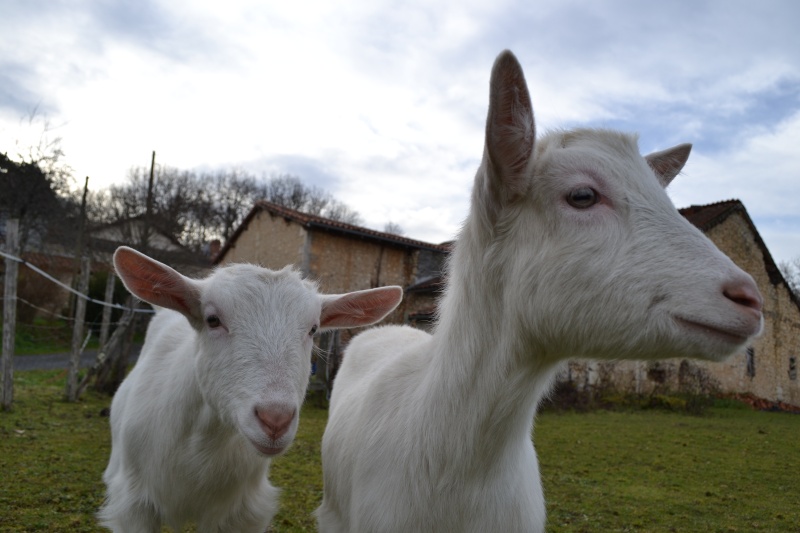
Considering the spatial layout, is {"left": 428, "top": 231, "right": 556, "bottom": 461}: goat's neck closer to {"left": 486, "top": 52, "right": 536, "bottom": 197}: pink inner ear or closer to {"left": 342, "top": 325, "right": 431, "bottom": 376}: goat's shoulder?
{"left": 486, "top": 52, "right": 536, "bottom": 197}: pink inner ear

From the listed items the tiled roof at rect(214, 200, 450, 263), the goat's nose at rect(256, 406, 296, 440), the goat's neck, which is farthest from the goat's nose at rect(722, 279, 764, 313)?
the tiled roof at rect(214, 200, 450, 263)

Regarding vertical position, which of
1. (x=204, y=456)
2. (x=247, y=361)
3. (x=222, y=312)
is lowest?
(x=204, y=456)

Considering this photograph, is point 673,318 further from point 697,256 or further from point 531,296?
point 531,296

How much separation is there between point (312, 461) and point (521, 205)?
6257 mm

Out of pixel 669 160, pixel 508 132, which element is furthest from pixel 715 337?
pixel 669 160

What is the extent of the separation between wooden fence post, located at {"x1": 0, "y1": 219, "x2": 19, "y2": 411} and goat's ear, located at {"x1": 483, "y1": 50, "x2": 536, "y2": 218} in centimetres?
1026

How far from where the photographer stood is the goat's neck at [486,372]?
2.11m

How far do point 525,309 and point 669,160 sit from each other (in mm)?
1254

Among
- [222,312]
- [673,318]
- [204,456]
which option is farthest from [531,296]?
[204,456]

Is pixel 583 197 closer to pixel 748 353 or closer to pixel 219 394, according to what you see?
pixel 219 394

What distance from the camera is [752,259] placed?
80.5 feet

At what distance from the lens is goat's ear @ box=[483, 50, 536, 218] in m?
1.85

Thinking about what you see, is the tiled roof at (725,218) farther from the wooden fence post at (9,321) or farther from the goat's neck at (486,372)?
the goat's neck at (486,372)

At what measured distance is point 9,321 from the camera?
9.77m
